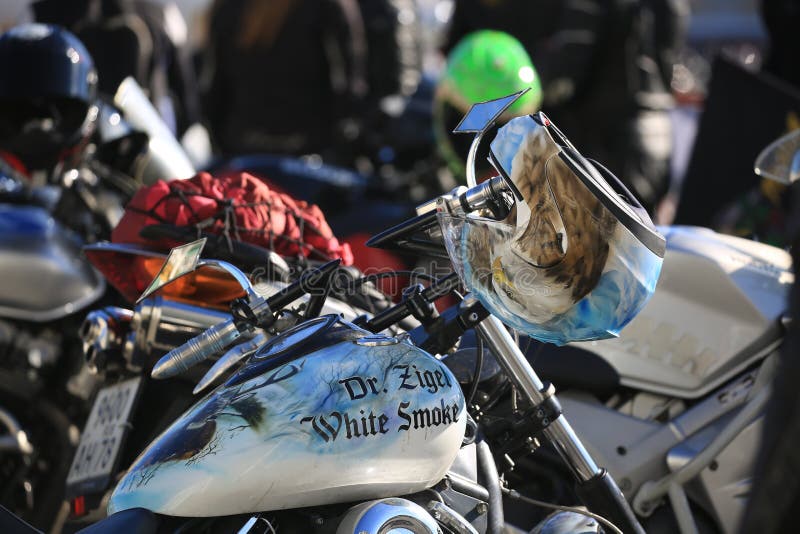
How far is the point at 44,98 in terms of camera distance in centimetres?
347

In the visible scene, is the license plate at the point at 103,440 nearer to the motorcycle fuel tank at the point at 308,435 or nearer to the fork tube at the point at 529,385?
the motorcycle fuel tank at the point at 308,435

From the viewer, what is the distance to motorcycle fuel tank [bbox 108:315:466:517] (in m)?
1.71

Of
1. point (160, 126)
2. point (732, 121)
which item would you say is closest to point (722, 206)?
point (732, 121)

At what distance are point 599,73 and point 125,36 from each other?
2.61 m

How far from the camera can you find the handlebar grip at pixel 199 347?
193 cm

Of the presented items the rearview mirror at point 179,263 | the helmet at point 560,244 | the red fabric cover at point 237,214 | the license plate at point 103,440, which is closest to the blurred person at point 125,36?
the red fabric cover at point 237,214

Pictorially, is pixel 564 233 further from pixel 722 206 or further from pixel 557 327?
pixel 722 206

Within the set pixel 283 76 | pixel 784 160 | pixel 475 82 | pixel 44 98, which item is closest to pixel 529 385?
pixel 784 160

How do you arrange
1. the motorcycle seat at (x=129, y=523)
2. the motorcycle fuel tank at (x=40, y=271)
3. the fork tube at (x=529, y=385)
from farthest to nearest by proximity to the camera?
the motorcycle fuel tank at (x=40, y=271)
the fork tube at (x=529, y=385)
the motorcycle seat at (x=129, y=523)

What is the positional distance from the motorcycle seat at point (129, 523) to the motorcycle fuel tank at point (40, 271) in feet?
5.54

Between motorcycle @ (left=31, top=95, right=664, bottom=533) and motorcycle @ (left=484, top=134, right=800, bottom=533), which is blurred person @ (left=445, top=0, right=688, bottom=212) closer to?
motorcycle @ (left=484, top=134, right=800, bottom=533)

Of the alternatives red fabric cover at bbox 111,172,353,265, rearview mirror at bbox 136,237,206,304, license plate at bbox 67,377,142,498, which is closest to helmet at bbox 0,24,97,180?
red fabric cover at bbox 111,172,353,265

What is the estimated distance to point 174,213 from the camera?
8.59 feet

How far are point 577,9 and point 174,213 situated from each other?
3.90m
